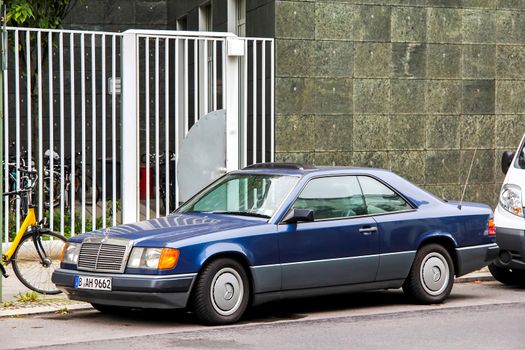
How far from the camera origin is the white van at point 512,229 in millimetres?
12711

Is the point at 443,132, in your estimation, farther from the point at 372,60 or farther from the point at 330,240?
the point at 330,240

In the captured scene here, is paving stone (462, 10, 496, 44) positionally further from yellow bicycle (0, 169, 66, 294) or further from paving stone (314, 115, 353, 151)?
yellow bicycle (0, 169, 66, 294)

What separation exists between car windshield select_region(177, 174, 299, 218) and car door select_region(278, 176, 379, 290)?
0.22 meters

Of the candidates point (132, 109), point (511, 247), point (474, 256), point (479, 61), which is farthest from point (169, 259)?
point (479, 61)

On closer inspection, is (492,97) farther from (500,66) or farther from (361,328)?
(361,328)

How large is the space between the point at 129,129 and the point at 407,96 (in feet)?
14.7

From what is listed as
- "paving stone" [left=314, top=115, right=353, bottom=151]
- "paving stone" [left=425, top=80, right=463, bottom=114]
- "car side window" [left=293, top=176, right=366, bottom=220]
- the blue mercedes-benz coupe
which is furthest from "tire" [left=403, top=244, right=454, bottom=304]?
"paving stone" [left=425, top=80, right=463, bottom=114]

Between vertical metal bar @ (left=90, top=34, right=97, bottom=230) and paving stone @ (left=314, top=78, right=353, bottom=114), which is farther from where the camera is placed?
paving stone @ (left=314, top=78, right=353, bottom=114)

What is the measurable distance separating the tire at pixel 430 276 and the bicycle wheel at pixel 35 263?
3.78m

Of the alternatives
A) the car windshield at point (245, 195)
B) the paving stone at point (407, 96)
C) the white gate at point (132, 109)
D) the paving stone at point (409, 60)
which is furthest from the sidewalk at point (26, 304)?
the paving stone at point (409, 60)

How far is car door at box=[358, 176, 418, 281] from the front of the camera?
36.7 feet

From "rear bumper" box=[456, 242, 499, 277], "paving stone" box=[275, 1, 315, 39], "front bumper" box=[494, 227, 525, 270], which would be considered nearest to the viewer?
"rear bumper" box=[456, 242, 499, 277]

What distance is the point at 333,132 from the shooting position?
17.0 m

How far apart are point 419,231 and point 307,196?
126 cm
